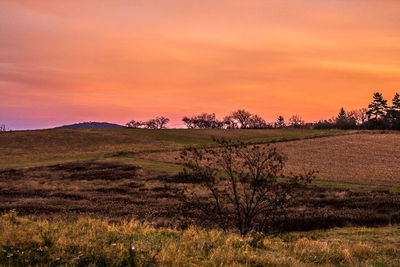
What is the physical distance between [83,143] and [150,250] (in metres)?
76.6

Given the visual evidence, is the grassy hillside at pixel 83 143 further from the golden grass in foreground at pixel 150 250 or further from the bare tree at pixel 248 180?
the golden grass in foreground at pixel 150 250

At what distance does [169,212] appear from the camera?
22.8 meters

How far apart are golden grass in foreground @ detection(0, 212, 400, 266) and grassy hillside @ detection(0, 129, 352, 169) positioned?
47402 mm

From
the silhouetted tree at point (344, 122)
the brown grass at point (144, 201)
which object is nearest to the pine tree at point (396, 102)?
the silhouetted tree at point (344, 122)

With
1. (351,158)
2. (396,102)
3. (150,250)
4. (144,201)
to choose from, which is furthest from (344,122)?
(150,250)

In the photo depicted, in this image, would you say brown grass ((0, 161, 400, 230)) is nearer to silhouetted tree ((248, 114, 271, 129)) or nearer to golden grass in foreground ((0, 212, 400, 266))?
golden grass in foreground ((0, 212, 400, 266))

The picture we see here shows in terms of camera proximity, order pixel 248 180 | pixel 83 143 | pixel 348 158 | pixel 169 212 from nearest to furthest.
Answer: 1. pixel 248 180
2. pixel 169 212
3. pixel 348 158
4. pixel 83 143

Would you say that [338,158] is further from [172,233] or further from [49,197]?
[172,233]

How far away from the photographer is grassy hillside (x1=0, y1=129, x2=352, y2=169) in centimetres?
6062

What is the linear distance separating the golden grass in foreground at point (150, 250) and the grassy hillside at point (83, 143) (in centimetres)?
4740

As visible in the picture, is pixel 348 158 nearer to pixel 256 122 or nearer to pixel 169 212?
pixel 169 212

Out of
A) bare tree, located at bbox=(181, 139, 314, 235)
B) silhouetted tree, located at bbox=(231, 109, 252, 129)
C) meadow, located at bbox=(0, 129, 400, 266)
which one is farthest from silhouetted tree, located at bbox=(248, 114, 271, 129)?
bare tree, located at bbox=(181, 139, 314, 235)

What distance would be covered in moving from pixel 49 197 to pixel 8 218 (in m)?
19.9

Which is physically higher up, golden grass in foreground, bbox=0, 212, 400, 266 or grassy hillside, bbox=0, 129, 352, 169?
grassy hillside, bbox=0, 129, 352, 169
